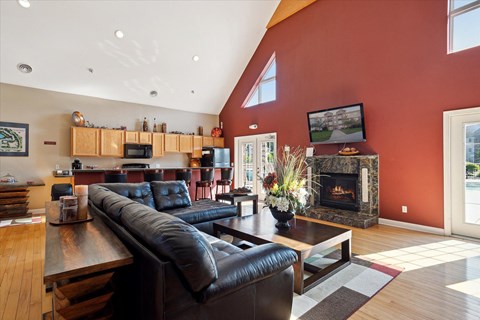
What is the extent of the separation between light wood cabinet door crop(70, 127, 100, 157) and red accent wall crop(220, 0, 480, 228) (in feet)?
16.5

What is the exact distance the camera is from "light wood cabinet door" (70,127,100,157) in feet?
20.2

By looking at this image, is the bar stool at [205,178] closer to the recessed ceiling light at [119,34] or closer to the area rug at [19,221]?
the area rug at [19,221]

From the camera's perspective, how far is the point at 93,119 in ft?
22.0

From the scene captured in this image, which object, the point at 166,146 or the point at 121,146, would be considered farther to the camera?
the point at 166,146

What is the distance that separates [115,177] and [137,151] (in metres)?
1.74

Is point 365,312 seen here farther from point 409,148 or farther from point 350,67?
point 350,67

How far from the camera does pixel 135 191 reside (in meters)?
3.54

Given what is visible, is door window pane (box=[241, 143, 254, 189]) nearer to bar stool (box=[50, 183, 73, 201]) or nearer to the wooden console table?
bar stool (box=[50, 183, 73, 201])

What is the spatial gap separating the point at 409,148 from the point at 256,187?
13.8 feet

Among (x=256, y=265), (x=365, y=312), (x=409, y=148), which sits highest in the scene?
(x=409, y=148)

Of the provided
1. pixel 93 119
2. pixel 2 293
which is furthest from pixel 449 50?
pixel 93 119

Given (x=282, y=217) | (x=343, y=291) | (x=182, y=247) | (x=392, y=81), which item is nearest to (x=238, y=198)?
(x=282, y=217)

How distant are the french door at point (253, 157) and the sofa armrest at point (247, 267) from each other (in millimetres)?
5347

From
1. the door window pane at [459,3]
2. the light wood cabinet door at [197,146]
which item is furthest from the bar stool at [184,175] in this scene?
the door window pane at [459,3]
